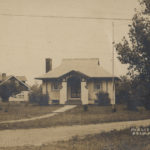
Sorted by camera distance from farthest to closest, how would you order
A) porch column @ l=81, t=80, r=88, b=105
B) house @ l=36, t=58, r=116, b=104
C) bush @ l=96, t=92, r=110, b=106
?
house @ l=36, t=58, r=116, b=104, porch column @ l=81, t=80, r=88, b=105, bush @ l=96, t=92, r=110, b=106

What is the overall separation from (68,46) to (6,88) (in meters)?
14.8

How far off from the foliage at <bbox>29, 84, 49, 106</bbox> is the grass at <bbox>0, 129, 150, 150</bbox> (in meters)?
17.7

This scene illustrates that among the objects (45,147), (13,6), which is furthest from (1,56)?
(45,147)

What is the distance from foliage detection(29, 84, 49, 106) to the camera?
28977 mm

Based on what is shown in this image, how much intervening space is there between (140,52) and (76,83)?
17818 mm

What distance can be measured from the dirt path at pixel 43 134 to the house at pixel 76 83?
14217 mm

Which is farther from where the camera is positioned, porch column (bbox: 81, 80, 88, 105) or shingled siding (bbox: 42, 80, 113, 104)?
shingled siding (bbox: 42, 80, 113, 104)

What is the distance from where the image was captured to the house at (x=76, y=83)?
28.6 metres

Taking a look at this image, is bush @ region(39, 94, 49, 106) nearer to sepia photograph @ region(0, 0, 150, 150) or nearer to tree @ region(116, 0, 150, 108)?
sepia photograph @ region(0, 0, 150, 150)

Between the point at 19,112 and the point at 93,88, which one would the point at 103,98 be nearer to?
the point at 93,88

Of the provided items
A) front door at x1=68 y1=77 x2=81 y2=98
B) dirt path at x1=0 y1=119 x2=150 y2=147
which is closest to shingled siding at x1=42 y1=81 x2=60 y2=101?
front door at x1=68 y1=77 x2=81 y2=98

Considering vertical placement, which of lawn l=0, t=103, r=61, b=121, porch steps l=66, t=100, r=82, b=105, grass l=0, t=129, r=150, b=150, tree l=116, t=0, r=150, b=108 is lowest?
grass l=0, t=129, r=150, b=150

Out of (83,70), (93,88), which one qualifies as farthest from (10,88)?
(93,88)

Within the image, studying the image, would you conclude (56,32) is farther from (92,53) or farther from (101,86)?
(101,86)
